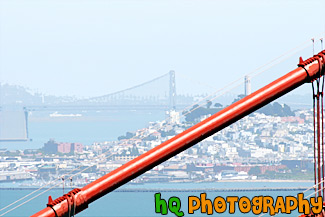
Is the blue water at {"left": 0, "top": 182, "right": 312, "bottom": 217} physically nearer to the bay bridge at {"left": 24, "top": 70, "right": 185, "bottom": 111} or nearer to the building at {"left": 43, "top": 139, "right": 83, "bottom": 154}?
the building at {"left": 43, "top": 139, "right": 83, "bottom": 154}

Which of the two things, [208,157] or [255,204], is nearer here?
[255,204]

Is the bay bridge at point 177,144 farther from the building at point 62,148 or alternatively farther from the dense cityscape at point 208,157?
the building at point 62,148

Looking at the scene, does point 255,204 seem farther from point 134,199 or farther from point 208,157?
point 208,157

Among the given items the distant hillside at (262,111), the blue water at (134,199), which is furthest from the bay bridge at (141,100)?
the blue water at (134,199)

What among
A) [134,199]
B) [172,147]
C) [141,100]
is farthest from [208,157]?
[172,147]

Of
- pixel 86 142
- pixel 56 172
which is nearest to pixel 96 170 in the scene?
pixel 56 172

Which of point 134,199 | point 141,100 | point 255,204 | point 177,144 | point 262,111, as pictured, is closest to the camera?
point 177,144

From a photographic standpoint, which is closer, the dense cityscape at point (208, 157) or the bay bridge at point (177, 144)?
the bay bridge at point (177, 144)

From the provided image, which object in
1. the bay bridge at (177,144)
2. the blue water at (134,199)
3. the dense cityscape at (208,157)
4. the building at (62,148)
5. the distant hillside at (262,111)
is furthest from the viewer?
the distant hillside at (262,111)

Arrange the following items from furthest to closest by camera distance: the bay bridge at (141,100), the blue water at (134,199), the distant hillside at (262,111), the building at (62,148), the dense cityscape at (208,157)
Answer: the bay bridge at (141,100)
the distant hillside at (262,111)
the building at (62,148)
the dense cityscape at (208,157)
the blue water at (134,199)
